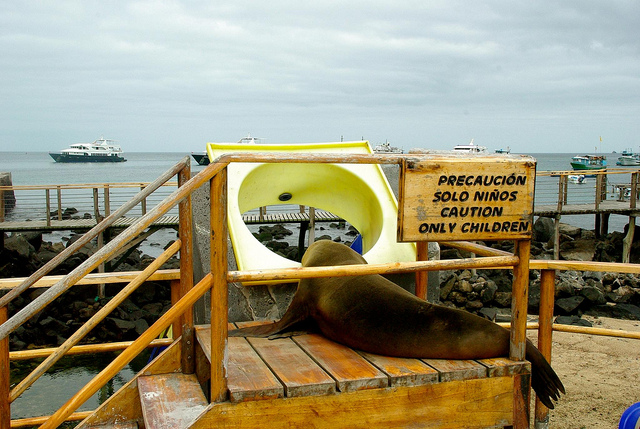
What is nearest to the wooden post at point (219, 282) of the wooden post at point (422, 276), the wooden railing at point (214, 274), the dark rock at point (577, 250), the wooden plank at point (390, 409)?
the wooden railing at point (214, 274)

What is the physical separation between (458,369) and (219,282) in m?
1.32

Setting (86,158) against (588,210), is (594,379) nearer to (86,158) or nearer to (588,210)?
(588,210)

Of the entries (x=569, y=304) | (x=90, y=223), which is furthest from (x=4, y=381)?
(x=90, y=223)

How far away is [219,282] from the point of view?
278 cm

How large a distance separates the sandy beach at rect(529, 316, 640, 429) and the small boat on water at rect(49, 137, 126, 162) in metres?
99.2

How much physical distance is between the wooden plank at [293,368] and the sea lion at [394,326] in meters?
0.24

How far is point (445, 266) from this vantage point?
10.5ft

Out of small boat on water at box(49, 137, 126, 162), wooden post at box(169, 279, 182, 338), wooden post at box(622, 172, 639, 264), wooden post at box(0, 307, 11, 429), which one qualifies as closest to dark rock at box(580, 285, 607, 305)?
wooden post at box(622, 172, 639, 264)

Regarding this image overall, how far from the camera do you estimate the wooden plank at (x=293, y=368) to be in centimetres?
292

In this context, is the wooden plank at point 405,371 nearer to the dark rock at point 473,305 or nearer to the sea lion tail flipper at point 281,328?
the sea lion tail flipper at point 281,328

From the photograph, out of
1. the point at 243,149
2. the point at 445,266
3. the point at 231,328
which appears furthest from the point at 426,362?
the point at 243,149

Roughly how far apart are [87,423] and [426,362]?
185cm

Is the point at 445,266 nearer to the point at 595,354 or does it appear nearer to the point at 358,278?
the point at 358,278

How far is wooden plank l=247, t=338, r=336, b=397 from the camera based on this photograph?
2916 mm
